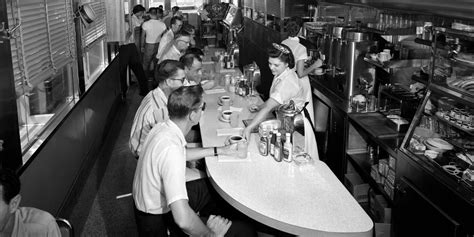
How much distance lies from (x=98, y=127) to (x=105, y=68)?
4.29 ft

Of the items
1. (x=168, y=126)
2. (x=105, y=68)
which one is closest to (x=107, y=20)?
(x=105, y=68)

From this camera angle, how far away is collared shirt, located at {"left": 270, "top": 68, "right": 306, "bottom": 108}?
3832 millimetres

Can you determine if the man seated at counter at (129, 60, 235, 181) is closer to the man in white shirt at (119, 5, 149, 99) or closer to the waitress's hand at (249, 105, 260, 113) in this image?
the waitress's hand at (249, 105, 260, 113)

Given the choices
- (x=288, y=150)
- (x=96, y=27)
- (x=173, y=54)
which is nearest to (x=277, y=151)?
(x=288, y=150)

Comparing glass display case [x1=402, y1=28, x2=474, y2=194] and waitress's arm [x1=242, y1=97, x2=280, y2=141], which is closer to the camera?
glass display case [x1=402, y1=28, x2=474, y2=194]

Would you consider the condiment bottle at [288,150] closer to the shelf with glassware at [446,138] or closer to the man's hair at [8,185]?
the shelf with glassware at [446,138]

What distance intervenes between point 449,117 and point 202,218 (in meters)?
1.63

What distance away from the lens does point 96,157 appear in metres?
5.62

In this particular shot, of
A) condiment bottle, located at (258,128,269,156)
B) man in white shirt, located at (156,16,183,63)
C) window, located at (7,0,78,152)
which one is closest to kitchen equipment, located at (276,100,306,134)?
condiment bottle, located at (258,128,269,156)

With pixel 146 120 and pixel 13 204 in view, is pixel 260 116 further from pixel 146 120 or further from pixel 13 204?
pixel 13 204

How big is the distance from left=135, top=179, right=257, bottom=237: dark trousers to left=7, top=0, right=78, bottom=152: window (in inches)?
46.4

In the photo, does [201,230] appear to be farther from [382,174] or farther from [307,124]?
[382,174]

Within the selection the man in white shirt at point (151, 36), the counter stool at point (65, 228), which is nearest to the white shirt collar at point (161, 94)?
the counter stool at point (65, 228)

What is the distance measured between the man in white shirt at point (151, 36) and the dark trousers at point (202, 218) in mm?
6276
